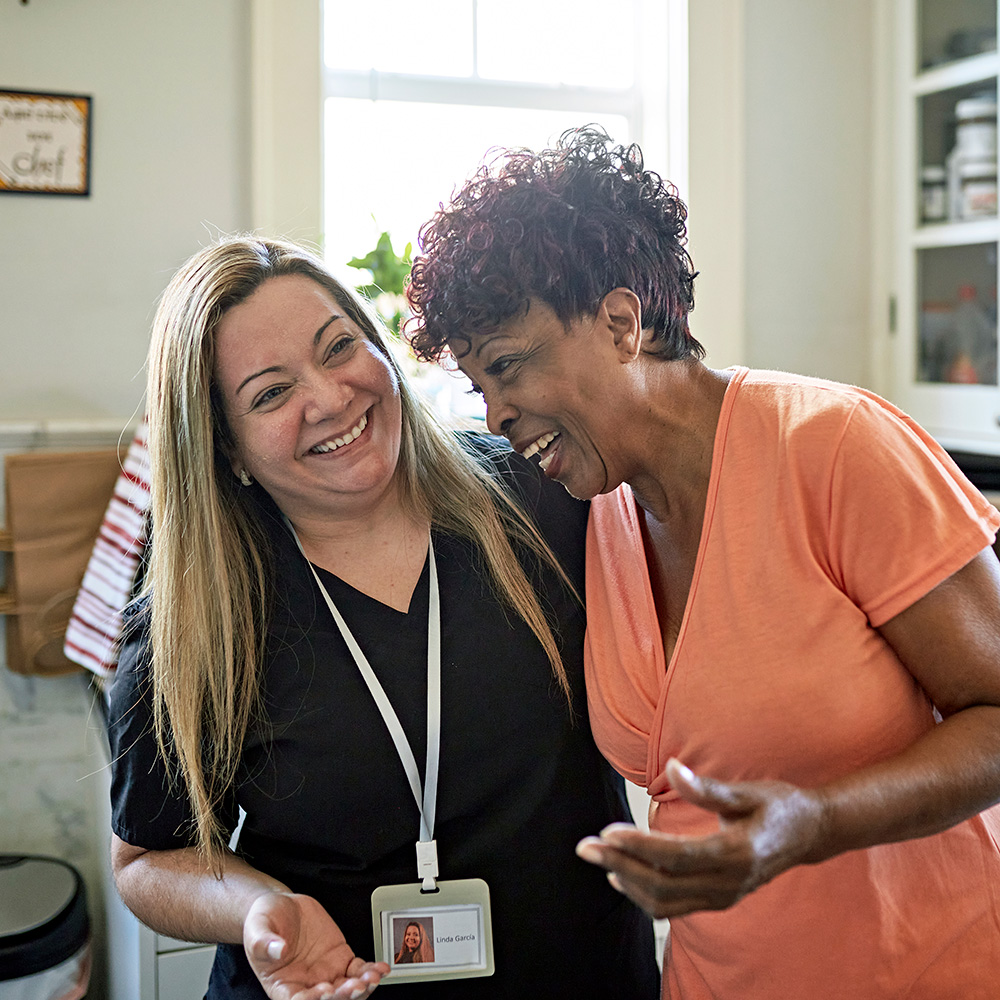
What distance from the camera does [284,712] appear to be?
1.19 metres

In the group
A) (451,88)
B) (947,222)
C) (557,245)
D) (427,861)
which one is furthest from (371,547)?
(947,222)

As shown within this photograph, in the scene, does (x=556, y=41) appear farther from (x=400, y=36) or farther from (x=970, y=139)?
(x=970, y=139)

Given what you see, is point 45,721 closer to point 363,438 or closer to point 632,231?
point 363,438

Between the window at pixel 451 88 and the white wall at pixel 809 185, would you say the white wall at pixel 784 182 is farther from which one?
the window at pixel 451 88

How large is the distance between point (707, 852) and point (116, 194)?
2.00 meters

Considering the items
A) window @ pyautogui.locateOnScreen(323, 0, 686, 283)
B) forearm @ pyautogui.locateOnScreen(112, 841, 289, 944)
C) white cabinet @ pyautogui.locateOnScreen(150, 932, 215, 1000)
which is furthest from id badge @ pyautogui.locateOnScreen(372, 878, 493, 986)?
window @ pyautogui.locateOnScreen(323, 0, 686, 283)

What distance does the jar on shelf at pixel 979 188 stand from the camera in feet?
7.66

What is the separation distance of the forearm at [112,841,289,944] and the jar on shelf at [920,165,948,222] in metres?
2.20

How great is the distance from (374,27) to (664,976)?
225 cm

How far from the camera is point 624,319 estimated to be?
1.02 m

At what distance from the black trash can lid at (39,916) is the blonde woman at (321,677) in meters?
0.73

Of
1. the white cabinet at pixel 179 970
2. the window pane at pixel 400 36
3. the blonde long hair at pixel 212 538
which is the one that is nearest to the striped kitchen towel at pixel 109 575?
the white cabinet at pixel 179 970

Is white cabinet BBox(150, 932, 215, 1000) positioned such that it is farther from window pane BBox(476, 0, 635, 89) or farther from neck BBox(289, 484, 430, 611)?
window pane BBox(476, 0, 635, 89)

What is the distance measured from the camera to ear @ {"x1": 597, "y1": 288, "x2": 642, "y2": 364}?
1.02 meters
